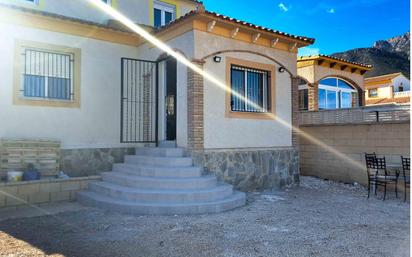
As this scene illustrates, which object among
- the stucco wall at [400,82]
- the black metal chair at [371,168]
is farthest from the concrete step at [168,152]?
the stucco wall at [400,82]

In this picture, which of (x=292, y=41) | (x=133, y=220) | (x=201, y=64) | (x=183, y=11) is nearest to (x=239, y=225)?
(x=133, y=220)

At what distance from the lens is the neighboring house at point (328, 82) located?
15.8 metres

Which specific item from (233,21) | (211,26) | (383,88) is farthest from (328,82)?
(383,88)

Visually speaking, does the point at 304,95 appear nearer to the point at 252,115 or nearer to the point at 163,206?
the point at 252,115

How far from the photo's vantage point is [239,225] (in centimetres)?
611

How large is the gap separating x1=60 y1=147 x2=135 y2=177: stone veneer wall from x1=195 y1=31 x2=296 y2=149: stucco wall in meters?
3.14

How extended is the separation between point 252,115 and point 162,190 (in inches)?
154

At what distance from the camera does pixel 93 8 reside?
1120cm

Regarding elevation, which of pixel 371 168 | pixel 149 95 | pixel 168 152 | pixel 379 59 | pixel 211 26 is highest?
pixel 379 59

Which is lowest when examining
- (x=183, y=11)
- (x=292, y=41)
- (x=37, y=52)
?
(x=37, y=52)

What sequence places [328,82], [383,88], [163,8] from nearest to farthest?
1. [163,8]
2. [328,82]
3. [383,88]

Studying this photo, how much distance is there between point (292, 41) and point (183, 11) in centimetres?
522

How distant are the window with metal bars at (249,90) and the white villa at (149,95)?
3 cm

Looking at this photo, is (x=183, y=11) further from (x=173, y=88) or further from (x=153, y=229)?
(x=153, y=229)
